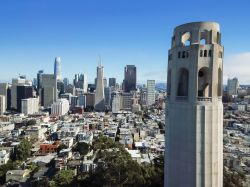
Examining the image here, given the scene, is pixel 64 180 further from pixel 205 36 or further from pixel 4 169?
pixel 205 36

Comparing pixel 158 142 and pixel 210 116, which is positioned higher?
pixel 210 116

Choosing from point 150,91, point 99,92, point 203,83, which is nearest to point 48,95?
point 99,92

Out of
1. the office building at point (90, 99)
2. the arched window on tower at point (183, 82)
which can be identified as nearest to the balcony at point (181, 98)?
the arched window on tower at point (183, 82)

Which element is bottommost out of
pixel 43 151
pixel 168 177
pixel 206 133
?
pixel 43 151

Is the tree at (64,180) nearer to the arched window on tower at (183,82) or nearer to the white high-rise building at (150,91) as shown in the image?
the arched window on tower at (183,82)

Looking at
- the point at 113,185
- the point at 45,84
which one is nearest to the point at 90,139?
the point at 113,185

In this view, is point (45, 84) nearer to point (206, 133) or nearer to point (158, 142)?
point (158, 142)

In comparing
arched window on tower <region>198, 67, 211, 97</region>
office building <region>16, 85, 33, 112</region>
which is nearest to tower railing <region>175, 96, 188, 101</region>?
arched window on tower <region>198, 67, 211, 97</region>
